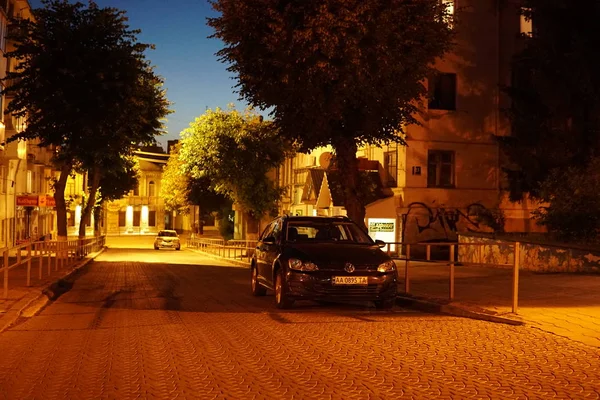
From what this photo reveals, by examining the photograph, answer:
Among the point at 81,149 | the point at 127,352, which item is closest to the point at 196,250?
the point at 81,149

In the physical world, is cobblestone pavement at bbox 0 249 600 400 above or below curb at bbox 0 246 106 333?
above

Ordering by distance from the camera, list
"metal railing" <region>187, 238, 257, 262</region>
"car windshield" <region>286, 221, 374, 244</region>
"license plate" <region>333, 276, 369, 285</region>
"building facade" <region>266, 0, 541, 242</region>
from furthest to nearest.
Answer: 1. "metal railing" <region>187, 238, 257, 262</region>
2. "building facade" <region>266, 0, 541, 242</region>
3. "car windshield" <region>286, 221, 374, 244</region>
4. "license plate" <region>333, 276, 369, 285</region>

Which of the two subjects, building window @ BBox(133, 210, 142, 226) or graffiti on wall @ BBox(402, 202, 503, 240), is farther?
building window @ BBox(133, 210, 142, 226)

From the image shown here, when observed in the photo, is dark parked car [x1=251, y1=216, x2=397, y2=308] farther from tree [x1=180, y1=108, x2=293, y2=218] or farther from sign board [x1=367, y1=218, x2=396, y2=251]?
tree [x1=180, y1=108, x2=293, y2=218]

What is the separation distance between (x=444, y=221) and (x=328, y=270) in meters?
19.1

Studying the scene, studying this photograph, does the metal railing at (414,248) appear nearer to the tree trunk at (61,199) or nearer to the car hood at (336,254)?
the car hood at (336,254)

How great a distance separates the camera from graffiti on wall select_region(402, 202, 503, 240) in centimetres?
3095

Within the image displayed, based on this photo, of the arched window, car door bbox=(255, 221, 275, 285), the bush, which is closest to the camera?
car door bbox=(255, 221, 275, 285)

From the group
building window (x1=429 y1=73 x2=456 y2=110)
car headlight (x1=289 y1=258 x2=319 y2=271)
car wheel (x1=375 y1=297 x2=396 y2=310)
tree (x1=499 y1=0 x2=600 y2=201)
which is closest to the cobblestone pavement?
car wheel (x1=375 y1=297 x2=396 y2=310)

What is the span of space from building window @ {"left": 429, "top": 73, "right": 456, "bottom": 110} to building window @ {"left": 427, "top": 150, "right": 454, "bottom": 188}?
1904 mm

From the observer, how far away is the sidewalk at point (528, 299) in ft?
35.8

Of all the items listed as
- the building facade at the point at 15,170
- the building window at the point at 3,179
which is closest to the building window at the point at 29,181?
the building facade at the point at 15,170

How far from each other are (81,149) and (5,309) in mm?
19043

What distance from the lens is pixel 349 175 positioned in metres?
20.4
